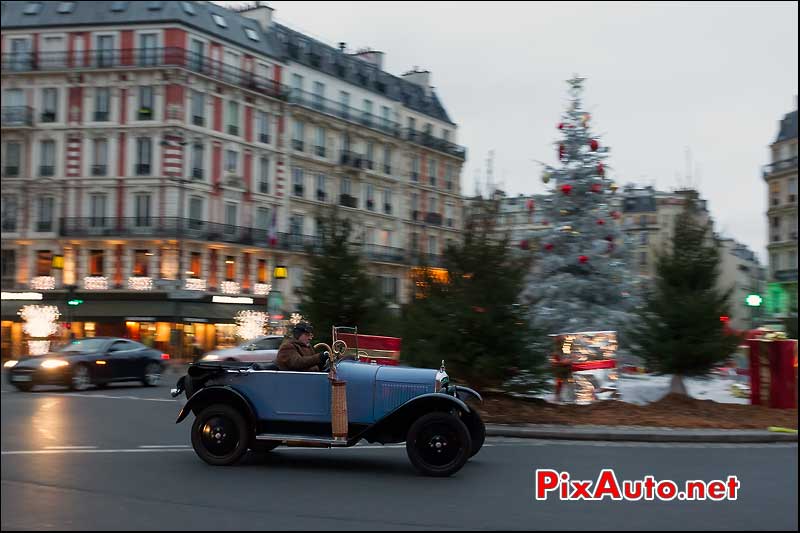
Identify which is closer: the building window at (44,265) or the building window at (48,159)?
the building window at (44,265)

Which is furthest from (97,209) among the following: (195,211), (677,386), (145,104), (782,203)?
(782,203)

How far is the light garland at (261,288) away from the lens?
54.1 m

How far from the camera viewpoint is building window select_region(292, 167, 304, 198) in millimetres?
57969

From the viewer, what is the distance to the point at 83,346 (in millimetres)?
25016

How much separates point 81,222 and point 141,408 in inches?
1381

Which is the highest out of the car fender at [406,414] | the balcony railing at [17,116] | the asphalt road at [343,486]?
the balcony railing at [17,116]

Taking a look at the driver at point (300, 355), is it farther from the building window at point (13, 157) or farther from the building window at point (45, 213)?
the building window at point (13, 157)

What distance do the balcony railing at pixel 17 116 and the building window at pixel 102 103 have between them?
3.62 m

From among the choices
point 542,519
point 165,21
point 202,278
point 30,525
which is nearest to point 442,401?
point 542,519

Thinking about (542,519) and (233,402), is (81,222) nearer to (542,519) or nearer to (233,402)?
(233,402)

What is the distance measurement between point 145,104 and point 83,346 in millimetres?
29115

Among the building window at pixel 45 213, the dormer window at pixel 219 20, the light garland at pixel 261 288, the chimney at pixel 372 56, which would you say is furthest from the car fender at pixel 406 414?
the chimney at pixel 372 56

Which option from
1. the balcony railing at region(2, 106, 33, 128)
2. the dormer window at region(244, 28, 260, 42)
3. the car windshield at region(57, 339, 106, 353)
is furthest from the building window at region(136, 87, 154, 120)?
the car windshield at region(57, 339, 106, 353)

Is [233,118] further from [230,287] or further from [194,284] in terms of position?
[194,284]
